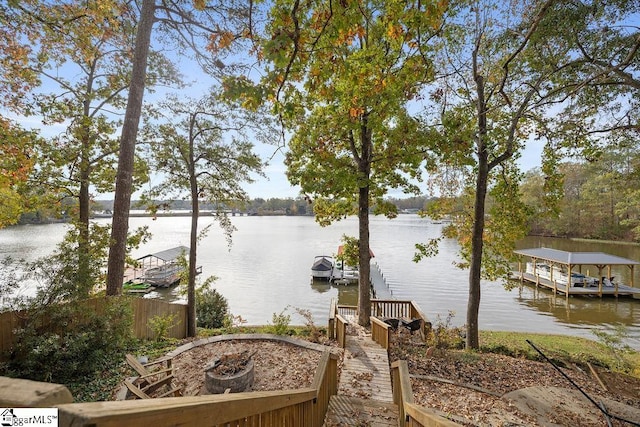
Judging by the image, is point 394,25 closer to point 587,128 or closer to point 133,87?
point 133,87

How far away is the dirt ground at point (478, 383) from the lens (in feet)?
14.3

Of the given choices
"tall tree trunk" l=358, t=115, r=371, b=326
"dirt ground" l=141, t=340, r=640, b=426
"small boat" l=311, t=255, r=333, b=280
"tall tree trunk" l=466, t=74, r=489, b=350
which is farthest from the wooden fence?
"small boat" l=311, t=255, r=333, b=280

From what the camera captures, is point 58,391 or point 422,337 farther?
point 422,337

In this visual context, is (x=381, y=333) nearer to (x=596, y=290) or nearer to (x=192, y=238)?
(x=192, y=238)

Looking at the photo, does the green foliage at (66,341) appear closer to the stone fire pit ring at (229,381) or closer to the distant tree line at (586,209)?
the stone fire pit ring at (229,381)

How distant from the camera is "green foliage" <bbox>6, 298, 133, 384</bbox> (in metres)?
4.81

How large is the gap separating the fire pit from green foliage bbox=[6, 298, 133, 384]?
2.15 m

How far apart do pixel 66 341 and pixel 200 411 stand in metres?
5.77

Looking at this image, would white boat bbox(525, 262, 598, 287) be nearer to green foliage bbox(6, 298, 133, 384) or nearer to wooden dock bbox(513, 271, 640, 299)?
wooden dock bbox(513, 271, 640, 299)

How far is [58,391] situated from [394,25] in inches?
171

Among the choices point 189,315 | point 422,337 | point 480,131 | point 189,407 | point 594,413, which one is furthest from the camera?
point 189,315

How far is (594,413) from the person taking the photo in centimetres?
446

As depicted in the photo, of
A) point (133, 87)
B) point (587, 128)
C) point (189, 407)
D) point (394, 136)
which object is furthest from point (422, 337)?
point (133, 87)

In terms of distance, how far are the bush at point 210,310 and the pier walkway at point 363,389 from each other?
7.83m
